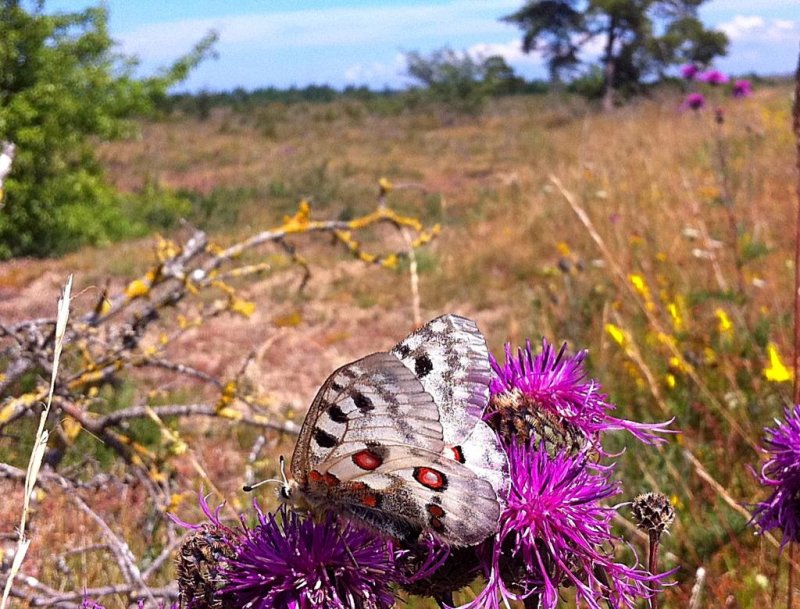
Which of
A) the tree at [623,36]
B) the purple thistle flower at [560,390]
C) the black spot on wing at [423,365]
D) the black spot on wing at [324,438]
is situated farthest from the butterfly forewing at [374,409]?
the tree at [623,36]

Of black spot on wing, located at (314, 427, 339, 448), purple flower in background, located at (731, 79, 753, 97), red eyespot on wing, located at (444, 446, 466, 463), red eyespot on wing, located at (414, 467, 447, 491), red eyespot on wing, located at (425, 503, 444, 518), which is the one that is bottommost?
red eyespot on wing, located at (425, 503, 444, 518)

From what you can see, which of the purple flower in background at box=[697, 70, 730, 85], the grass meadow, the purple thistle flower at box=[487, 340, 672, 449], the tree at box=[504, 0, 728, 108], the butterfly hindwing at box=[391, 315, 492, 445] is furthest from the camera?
the tree at box=[504, 0, 728, 108]

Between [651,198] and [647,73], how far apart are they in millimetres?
29771

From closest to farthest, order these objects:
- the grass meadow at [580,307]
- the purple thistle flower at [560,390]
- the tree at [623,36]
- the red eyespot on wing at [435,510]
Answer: the red eyespot on wing at [435,510]
the purple thistle flower at [560,390]
the grass meadow at [580,307]
the tree at [623,36]

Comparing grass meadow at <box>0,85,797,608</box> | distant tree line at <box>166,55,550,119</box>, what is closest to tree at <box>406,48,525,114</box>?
distant tree line at <box>166,55,550,119</box>

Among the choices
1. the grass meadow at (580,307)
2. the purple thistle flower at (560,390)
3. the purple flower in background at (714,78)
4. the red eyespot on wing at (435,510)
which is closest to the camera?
the red eyespot on wing at (435,510)

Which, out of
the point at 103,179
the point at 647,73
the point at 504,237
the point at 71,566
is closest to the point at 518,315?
the point at 504,237

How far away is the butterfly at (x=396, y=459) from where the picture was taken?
1204 mm

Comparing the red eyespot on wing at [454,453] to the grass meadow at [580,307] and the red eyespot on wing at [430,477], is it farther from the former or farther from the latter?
the grass meadow at [580,307]

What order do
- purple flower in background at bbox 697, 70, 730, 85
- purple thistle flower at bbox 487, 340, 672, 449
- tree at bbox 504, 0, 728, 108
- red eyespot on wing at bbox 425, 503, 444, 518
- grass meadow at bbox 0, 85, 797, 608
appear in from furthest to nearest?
tree at bbox 504, 0, 728, 108 → purple flower in background at bbox 697, 70, 730, 85 → grass meadow at bbox 0, 85, 797, 608 → purple thistle flower at bbox 487, 340, 672, 449 → red eyespot on wing at bbox 425, 503, 444, 518

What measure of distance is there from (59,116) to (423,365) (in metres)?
9.18

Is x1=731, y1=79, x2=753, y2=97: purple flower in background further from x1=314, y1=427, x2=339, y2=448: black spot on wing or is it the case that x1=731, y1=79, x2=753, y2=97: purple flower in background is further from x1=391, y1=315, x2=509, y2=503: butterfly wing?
x1=314, y1=427, x2=339, y2=448: black spot on wing

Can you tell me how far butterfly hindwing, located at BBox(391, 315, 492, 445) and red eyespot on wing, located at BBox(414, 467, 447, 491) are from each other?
2.8 inches

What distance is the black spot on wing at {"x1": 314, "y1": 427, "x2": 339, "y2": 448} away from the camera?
4.09 feet
